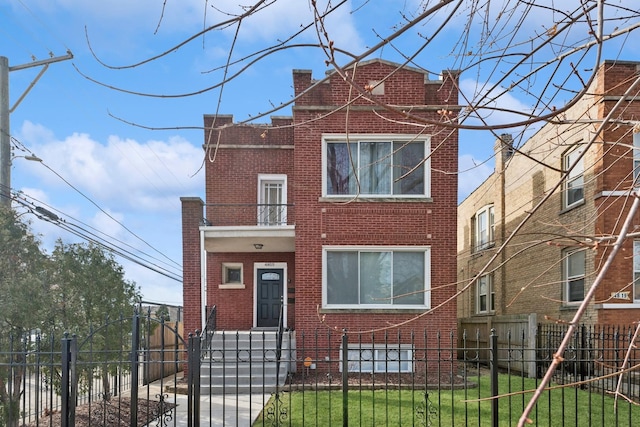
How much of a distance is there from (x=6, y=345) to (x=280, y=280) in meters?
8.89

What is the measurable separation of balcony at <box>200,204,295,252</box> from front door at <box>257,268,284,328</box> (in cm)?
79

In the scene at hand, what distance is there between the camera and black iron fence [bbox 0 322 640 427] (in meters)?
7.21

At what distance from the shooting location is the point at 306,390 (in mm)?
11352

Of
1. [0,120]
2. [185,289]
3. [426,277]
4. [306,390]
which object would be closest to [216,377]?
[306,390]

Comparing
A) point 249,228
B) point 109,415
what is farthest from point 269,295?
point 109,415

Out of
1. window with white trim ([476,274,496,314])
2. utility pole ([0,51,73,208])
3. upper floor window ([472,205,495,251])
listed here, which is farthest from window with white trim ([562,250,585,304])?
utility pole ([0,51,73,208])

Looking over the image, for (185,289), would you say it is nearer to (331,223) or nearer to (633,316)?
(331,223)

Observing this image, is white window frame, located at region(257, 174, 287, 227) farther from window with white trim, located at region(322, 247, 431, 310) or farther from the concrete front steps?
the concrete front steps

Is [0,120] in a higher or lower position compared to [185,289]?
higher

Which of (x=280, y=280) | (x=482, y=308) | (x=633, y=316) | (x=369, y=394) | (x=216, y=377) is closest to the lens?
(x=369, y=394)

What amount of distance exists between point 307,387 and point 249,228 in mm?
4905

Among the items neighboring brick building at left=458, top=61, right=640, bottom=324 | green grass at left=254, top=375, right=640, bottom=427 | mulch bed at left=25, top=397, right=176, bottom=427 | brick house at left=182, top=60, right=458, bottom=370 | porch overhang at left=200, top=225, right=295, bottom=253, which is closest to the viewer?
green grass at left=254, top=375, right=640, bottom=427

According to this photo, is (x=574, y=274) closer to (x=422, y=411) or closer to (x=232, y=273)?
(x=422, y=411)

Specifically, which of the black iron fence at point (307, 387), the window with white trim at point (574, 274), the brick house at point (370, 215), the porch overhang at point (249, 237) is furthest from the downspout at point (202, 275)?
the window with white trim at point (574, 274)
